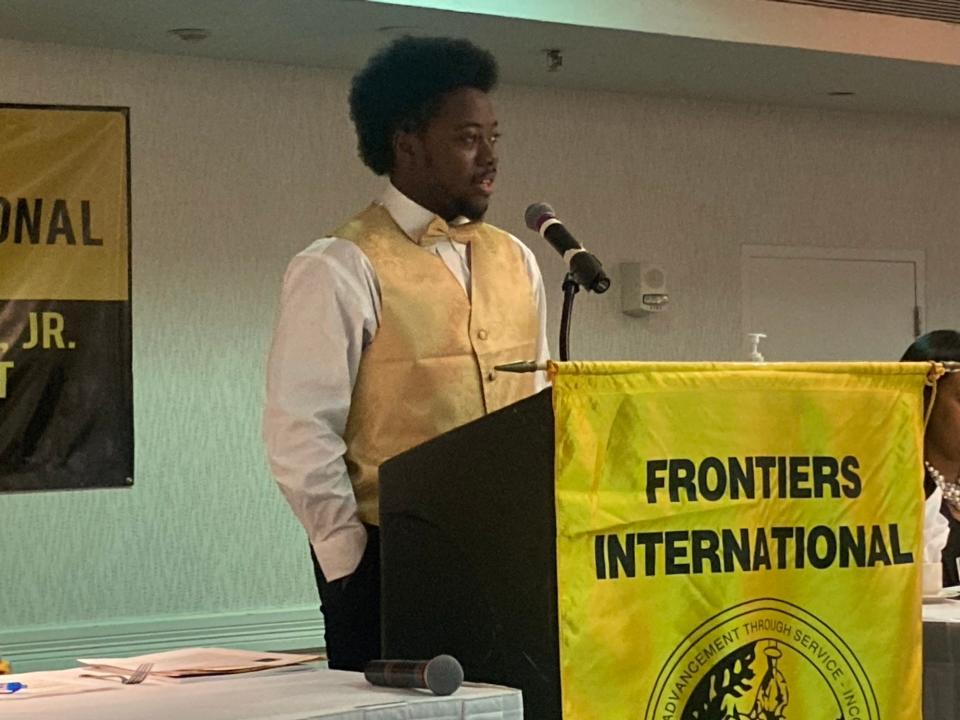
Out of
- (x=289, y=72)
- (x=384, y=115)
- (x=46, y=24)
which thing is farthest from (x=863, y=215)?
(x=384, y=115)

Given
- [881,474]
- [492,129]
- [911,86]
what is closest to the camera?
[881,474]

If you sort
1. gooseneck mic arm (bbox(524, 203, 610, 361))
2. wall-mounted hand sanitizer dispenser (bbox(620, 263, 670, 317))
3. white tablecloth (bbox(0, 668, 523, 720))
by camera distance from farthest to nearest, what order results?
1. wall-mounted hand sanitizer dispenser (bbox(620, 263, 670, 317))
2. gooseneck mic arm (bbox(524, 203, 610, 361))
3. white tablecloth (bbox(0, 668, 523, 720))

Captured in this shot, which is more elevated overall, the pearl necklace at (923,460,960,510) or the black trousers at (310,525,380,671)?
the pearl necklace at (923,460,960,510)

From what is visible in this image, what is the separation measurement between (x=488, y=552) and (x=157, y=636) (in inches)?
126

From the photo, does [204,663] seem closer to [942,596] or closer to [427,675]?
[427,675]

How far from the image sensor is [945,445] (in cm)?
234

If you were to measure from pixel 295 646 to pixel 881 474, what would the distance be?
334 cm

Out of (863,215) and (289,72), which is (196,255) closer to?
(289,72)

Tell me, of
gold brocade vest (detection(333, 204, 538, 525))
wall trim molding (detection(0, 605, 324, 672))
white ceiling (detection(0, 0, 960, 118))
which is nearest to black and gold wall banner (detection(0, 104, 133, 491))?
white ceiling (detection(0, 0, 960, 118))

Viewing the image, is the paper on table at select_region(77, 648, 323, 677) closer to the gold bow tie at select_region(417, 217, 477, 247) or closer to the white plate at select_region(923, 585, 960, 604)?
the gold bow tie at select_region(417, 217, 477, 247)

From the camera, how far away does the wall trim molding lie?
4.36 m

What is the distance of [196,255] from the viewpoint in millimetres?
4676

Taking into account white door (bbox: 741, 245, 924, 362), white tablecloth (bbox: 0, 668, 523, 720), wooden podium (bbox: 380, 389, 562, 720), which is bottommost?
white tablecloth (bbox: 0, 668, 523, 720)

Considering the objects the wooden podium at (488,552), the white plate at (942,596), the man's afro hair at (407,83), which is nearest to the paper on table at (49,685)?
the wooden podium at (488,552)
